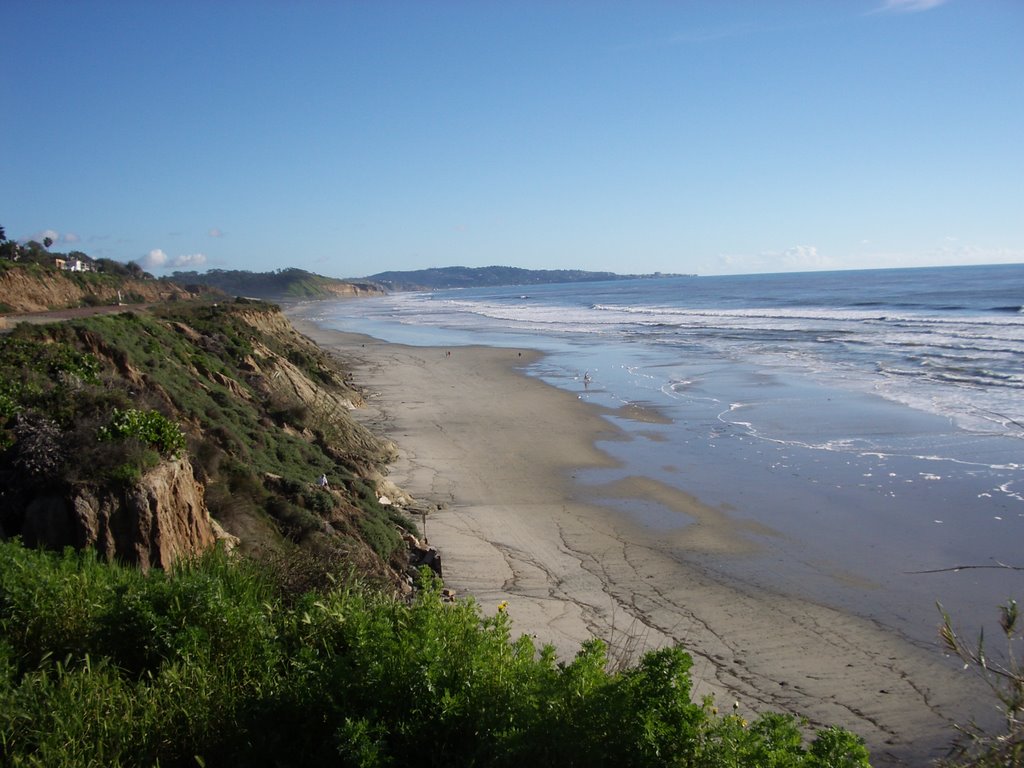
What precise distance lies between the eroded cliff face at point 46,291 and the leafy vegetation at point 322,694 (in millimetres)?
25988

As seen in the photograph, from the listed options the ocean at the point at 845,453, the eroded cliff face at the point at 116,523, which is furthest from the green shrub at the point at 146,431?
the ocean at the point at 845,453

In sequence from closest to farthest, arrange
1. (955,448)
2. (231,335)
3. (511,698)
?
(511,698)
(955,448)
(231,335)

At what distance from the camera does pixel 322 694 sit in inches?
175

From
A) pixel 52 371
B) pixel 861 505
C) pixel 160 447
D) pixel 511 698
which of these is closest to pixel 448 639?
pixel 511 698

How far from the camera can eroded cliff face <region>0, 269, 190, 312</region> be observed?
29.0m

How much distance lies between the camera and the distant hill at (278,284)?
475 ft

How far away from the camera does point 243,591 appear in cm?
605

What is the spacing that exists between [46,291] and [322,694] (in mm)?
33410

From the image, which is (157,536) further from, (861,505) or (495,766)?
(861,505)

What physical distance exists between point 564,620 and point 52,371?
7.24 metres

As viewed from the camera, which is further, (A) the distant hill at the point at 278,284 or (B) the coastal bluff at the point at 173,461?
(A) the distant hill at the point at 278,284

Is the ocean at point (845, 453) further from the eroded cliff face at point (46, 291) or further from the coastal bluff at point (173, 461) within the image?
the eroded cliff face at point (46, 291)

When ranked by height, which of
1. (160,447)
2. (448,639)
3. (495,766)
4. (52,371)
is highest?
(52,371)

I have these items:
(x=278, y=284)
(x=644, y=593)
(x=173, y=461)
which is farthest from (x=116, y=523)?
(x=278, y=284)
